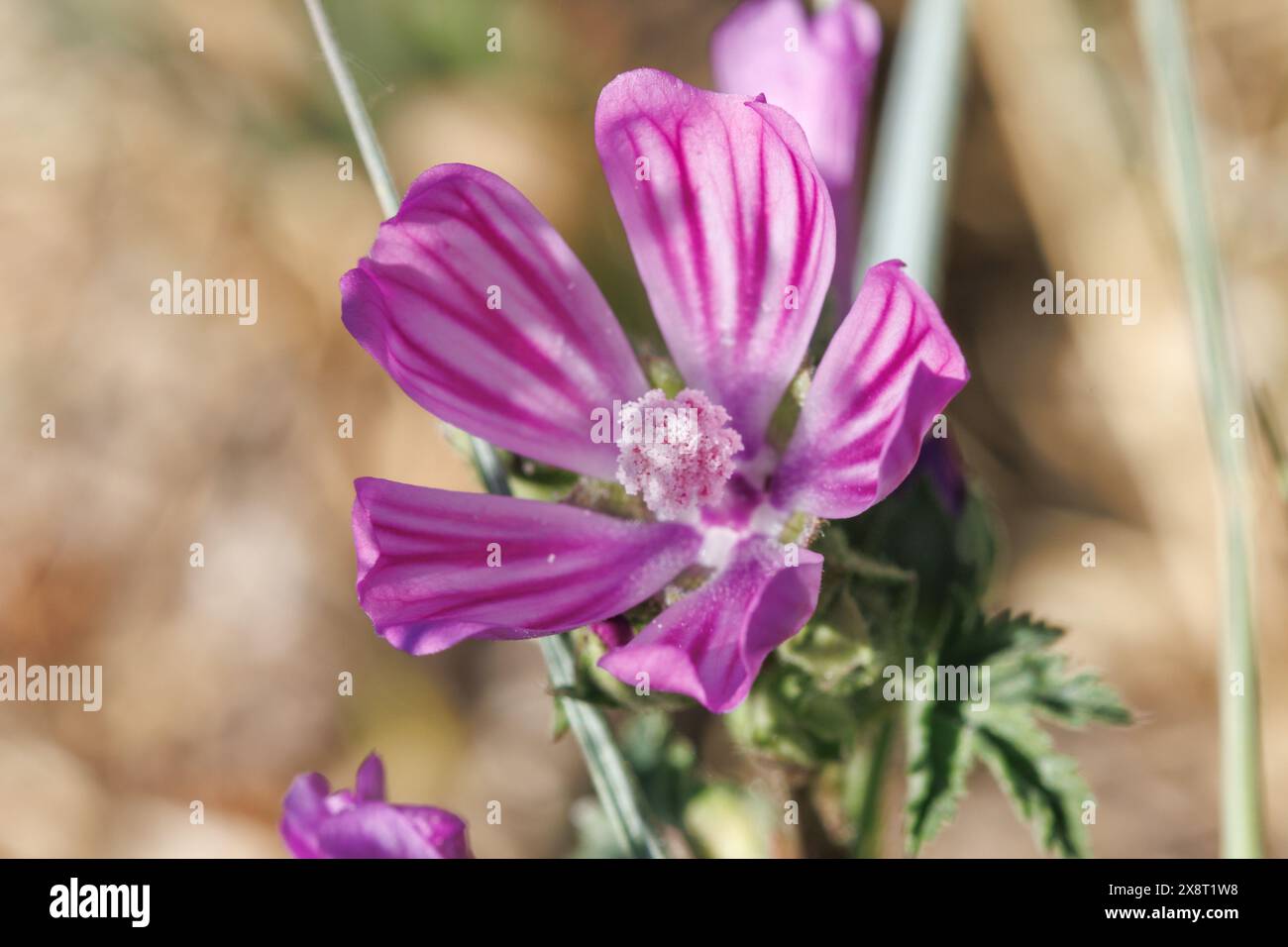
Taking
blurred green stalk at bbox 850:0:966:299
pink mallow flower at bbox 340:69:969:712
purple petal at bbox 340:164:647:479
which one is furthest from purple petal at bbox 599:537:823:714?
blurred green stalk at bbox 850:0:966:299

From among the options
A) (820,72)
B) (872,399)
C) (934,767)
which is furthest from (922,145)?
(934,767)

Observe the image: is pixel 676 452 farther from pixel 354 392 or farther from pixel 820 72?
pixel 354 392

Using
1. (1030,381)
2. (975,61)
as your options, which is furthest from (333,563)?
(975,61)

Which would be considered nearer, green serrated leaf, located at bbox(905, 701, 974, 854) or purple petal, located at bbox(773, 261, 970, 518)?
purple petal, located at bbox(773, 261, 970, 518)

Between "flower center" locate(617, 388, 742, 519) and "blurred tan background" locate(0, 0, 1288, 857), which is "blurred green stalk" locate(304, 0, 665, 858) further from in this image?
"blurred tan background" locate(0, 0, 1288, 857)

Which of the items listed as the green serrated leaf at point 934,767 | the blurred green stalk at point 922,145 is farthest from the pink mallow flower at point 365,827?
the blurred green stalk at point 922,145

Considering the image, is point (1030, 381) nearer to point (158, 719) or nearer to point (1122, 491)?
point (1122, 491)

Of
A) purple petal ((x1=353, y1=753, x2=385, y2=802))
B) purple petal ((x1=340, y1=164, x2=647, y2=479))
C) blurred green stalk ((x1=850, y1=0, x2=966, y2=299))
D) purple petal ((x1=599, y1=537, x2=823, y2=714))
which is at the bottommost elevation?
purple petal ((x1=353, y1=753, x2=385, y2=802))
